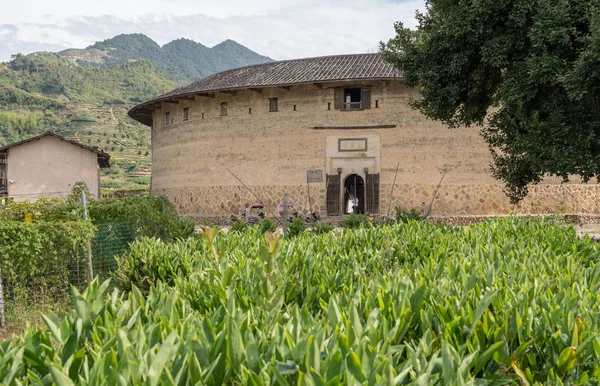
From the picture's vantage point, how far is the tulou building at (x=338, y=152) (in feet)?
80.9

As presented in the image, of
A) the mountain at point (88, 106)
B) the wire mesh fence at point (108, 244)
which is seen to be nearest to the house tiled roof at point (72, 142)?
the wire mesh fence at point (108, 244)

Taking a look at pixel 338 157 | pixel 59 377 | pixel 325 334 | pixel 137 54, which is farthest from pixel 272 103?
pixel 137 54

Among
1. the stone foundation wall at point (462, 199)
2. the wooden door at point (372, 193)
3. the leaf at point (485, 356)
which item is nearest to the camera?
the leaf at point (485, 356)

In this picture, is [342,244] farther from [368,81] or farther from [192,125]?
[192,125]

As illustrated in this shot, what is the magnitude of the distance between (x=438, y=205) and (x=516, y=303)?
852 inches

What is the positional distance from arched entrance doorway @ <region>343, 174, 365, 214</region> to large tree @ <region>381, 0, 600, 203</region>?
11.5m

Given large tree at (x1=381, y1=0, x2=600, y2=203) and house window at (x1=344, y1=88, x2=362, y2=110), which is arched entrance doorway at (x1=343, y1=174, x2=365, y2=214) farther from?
large tree at (x1=381, y1=0, x2=600, y2=203)

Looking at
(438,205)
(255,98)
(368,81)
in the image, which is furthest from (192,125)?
(438,205)

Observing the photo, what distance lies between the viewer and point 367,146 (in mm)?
25297

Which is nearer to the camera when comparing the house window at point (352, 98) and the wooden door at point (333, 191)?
the house window at point (352, 98)

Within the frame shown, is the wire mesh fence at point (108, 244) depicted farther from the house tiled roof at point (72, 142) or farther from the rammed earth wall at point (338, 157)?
the house tiled roof at point (72, 142)

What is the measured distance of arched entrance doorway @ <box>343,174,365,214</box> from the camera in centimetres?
2686

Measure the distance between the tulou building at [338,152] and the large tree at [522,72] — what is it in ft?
28.3

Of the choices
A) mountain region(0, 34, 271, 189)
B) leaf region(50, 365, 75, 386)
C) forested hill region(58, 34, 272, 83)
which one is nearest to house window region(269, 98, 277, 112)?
leaf region(50, 365, 75, 386)
